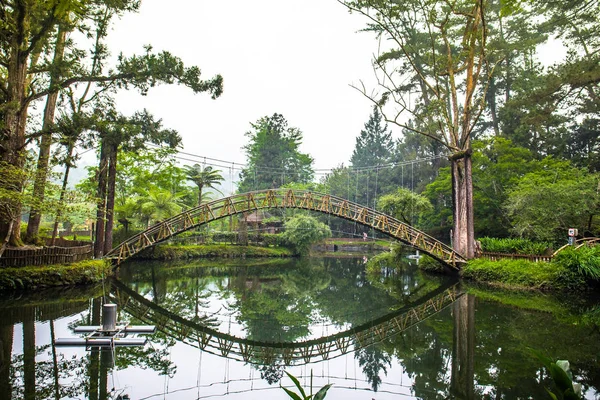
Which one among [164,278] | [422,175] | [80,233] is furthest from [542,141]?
[80,233]

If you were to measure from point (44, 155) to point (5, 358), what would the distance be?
11.2 metres

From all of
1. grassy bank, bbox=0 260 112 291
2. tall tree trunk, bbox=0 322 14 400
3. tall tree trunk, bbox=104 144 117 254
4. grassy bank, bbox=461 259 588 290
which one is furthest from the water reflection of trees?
grassy bank, bbox=461 259 588 290

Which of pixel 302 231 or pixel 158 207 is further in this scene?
pixel 302 231

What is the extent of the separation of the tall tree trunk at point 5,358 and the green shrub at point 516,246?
16.4 m

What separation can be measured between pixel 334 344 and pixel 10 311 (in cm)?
740

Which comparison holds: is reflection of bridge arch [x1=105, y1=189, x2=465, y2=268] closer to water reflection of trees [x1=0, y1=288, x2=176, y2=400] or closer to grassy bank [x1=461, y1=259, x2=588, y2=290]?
grassy bank [x1=461, y1=259, x2=588, y2=290]

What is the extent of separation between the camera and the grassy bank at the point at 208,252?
26.5 meters

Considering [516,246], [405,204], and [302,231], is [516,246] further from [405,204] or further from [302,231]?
[302,231]

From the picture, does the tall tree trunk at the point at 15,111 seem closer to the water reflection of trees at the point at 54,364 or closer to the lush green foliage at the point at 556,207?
the water reflection of trees at the point at 54,364

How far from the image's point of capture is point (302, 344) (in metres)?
8.59

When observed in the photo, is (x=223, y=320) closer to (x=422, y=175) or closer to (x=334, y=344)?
(x=334, y=344)

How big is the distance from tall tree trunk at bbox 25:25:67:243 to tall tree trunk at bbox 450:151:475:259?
15.4 metres

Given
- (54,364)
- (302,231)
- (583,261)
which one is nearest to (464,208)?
(583,261)

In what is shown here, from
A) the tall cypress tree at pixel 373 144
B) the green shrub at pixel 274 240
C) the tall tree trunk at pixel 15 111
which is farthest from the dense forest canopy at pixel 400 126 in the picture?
the tall cypress tree at pixel 373 144
